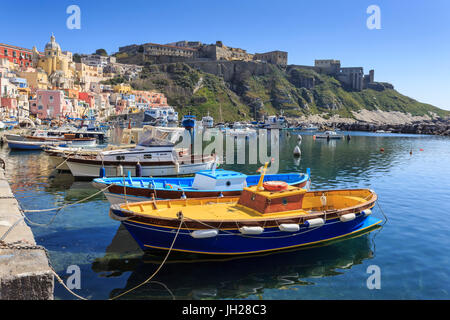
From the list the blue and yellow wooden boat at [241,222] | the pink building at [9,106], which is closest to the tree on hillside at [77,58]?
the pink building at [9,106]

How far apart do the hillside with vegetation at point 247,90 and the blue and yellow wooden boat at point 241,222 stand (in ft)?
393

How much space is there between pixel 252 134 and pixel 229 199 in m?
72.3

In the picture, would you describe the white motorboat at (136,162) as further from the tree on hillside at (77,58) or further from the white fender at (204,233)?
the tree on hillside at (77,58)

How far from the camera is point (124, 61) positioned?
543 feet

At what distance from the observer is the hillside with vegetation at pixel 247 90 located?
464ft

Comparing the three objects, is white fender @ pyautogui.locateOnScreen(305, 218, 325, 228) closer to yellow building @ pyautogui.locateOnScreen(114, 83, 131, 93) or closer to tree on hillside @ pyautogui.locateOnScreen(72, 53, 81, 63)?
yellow building @ pyautogui.locateOnScreen(114, 83, 131, 93)

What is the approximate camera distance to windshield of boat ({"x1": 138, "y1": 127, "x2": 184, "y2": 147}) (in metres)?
26.5

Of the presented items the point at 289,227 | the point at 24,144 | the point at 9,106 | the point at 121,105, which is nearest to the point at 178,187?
the point at 289,227

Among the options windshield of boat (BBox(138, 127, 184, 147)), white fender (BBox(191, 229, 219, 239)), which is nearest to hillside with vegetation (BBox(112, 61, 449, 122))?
windshield of boat (BBox(138, 127, 184, 147))

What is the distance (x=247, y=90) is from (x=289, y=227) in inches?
5811

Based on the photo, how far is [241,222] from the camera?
11.1 metres

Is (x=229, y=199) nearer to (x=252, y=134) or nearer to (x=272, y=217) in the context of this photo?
(x=272, y=217)

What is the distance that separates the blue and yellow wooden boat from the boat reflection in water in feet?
1.45
